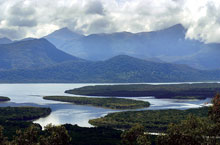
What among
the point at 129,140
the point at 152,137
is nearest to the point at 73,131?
the point at 152,137

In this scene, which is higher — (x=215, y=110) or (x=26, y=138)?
(x=215, y=110)

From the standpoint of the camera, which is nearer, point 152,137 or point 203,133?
point 203,133

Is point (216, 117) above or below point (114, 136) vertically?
above

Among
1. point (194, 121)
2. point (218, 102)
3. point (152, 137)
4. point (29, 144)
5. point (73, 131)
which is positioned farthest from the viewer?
point (73, 131)

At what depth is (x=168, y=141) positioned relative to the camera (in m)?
92.4

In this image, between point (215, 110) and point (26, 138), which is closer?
point (215, 110)

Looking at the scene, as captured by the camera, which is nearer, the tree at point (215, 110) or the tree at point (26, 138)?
the tree at point (215, 110)

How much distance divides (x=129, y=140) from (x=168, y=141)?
1777 cm

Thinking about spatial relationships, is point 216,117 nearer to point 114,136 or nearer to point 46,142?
point 46,142

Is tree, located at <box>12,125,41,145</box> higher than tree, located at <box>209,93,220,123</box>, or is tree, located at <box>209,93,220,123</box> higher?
tree, located at <box>209,93,220,123</box>

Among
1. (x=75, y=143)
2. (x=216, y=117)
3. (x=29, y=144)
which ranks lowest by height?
(x=75, y=143)

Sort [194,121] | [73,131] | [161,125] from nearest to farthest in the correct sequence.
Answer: [194,121], [73,131], [161,125]

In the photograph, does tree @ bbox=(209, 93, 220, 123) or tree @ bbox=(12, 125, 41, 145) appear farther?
tree @ bbox=(12, 125, 41, 145)

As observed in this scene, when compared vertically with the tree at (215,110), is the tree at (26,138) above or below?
below
